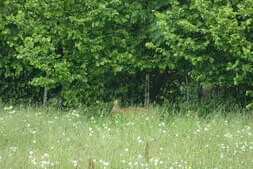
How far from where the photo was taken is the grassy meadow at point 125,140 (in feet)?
19.0

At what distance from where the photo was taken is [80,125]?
7832 mm

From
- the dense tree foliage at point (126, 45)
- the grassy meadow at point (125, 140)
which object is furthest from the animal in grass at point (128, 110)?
the dense tree foliage at point (126, 45)

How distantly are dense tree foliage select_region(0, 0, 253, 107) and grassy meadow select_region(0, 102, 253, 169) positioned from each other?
899mm

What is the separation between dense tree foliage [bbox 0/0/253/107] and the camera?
8586 mm

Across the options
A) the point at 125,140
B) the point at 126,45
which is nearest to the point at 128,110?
the point at 126,45

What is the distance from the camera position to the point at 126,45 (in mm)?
9594

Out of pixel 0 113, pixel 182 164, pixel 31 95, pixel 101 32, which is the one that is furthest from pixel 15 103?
pixel 182 164

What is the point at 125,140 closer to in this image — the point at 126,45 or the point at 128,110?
the point at 128,110

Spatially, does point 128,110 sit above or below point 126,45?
below

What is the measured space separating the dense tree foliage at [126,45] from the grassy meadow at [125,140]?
2.95ft

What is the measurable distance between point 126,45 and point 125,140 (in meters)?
3.21

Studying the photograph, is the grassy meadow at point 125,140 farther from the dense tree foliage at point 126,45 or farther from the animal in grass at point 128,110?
the dense tree foliage at point 126,45

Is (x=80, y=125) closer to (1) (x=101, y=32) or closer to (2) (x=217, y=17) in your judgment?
(1) (x=101, y=32)

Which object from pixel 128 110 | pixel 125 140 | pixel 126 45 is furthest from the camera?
pixel 126 45
